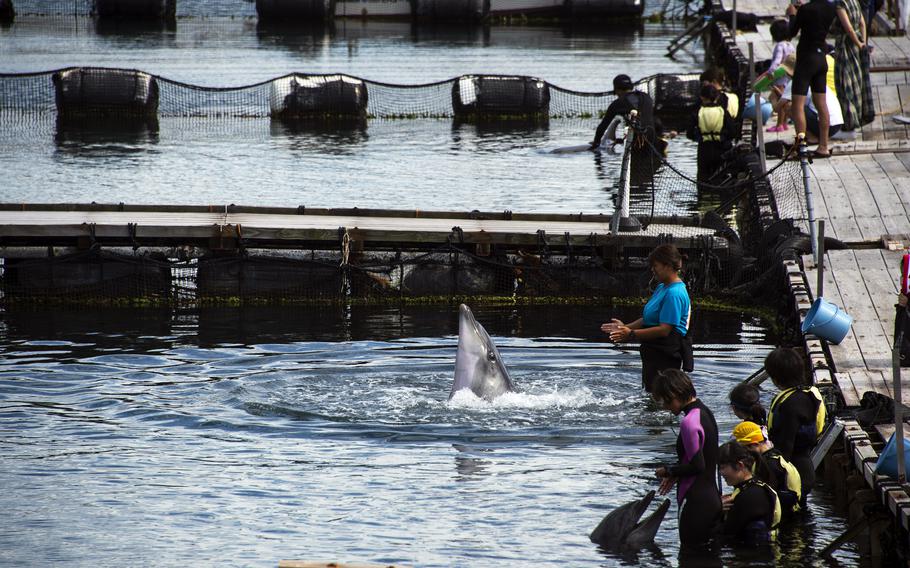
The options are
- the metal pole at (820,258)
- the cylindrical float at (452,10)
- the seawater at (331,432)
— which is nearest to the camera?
the seawater at (331,432)

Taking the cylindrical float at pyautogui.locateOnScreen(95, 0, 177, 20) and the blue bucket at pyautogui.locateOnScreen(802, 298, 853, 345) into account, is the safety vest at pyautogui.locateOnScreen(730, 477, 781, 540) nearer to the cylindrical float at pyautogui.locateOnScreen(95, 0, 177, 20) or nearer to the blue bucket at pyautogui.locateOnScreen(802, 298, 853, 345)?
the blue bucket at pyautogui.locateOnScreen(802, 298, 853, 345)

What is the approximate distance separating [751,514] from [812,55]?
425 inches

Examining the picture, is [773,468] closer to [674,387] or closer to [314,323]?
[674,387]

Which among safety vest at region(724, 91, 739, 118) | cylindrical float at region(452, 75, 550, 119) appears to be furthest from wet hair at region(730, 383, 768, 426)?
cylindrical float at region(452, 75, 550, 119)

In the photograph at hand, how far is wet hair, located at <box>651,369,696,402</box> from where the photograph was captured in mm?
8258

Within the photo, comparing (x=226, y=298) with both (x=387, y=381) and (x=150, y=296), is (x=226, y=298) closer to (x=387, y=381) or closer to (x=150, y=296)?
(x=150, y=296)

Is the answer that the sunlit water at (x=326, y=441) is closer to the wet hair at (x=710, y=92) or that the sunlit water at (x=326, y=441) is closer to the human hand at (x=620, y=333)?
the human hand at (x=620, y=333)

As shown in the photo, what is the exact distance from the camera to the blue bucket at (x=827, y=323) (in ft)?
38.7

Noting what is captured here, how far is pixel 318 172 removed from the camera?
82.2 ft

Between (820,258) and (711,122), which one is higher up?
(711,122)

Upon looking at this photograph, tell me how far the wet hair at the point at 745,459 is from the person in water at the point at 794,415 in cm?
22

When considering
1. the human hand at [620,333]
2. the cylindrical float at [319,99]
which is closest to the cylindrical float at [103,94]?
the cylindrical float at [319,99]

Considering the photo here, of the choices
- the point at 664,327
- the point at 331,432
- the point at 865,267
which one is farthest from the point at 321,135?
the point at 664,327

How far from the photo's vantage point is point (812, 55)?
17.7m
